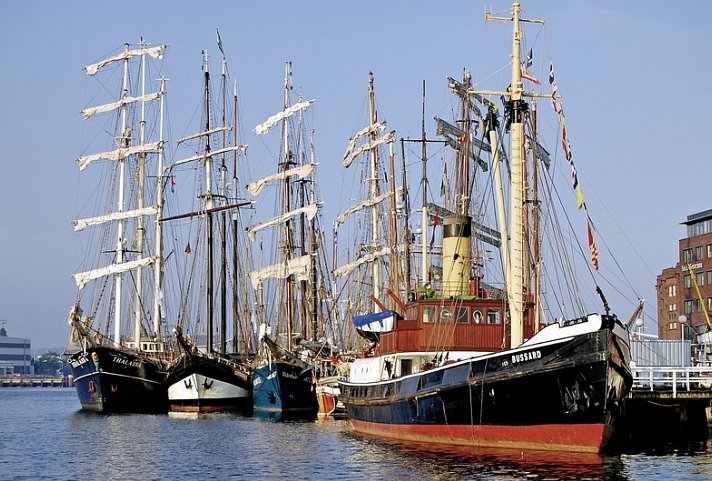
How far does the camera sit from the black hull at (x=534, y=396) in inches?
1453

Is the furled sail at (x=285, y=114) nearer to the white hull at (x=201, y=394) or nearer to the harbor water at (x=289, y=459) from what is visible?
the white hull at (x=201, y=394)

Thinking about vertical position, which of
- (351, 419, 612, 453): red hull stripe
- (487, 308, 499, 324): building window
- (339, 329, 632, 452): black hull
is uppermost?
(487, 308, 499, 324): building window

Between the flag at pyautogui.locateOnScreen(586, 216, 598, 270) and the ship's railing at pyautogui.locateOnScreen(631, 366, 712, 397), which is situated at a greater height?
the flag at pyautogui.locateOnScreen(586, 216, 598, 270)

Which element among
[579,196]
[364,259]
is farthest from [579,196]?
[364,259]

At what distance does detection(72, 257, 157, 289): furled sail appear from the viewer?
9175cm

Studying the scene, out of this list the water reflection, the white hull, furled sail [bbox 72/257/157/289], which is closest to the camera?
the water reflection

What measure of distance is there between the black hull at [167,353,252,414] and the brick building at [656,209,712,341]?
150ft

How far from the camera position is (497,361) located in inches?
1537

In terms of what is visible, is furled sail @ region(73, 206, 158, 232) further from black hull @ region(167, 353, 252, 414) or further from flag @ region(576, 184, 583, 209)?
flag @ region(576, 184, 583, 209)

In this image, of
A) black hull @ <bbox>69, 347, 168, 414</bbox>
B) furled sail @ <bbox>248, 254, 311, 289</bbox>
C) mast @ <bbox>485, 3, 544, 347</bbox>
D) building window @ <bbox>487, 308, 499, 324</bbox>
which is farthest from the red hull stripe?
black hull @ <bbox>69, 347, 168, 414</bbox>

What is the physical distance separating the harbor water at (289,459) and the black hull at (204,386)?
17152 mm

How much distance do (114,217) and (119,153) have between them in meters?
5.85

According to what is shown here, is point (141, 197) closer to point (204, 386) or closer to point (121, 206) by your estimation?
point (121, 206)

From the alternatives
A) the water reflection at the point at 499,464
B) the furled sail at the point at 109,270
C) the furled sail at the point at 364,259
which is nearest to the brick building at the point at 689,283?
the furled sail at the point at 364,259
